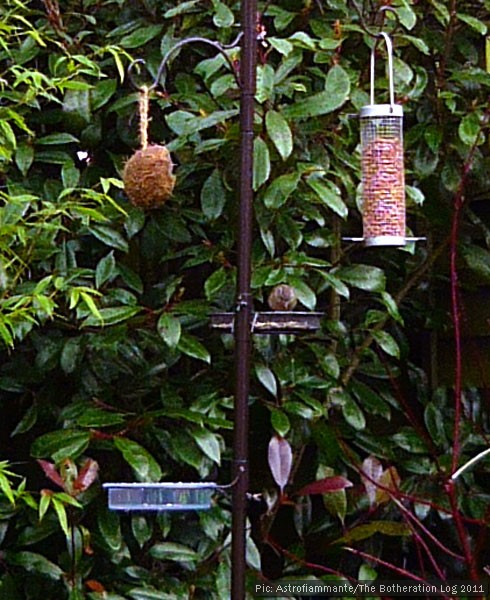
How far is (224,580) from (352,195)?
72 centimetres

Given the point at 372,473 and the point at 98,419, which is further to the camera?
the point at 372,473

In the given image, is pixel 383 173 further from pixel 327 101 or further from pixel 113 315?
pixel 113 315

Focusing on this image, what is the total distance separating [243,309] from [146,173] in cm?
24

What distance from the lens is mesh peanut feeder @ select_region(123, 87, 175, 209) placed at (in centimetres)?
116

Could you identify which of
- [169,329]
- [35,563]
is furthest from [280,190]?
[35,563]

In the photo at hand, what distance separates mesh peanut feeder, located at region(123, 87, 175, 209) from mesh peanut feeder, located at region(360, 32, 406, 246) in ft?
0.92

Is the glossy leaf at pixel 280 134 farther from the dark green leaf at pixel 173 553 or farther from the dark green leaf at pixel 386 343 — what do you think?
the dark green leaf at pixel 173 553

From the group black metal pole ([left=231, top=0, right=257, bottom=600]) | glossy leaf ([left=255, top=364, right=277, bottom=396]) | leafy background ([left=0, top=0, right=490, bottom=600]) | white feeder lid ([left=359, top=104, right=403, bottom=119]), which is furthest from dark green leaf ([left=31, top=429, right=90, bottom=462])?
white feeder lid ([left=359, top=104, right=403, bottom=119])

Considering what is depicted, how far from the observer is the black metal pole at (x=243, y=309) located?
1.06 meters

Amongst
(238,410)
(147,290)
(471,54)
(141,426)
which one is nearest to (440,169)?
(471,54)

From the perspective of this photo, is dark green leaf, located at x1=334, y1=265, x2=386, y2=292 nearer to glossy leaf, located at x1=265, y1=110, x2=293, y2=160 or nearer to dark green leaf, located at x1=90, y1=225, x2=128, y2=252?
glossy leaf, located at x1=265, y1=110, x2=293, y2=160

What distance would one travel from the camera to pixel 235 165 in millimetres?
1570

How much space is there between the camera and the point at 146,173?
1.17 meters

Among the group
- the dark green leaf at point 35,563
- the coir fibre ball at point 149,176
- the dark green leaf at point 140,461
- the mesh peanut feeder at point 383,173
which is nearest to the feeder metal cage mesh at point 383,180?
the mesh peanut feeder at point 383,173
